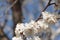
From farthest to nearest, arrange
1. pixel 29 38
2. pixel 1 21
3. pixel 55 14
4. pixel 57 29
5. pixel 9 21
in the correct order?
pixel 9 21, pixel 1 21, pixel 57 29, pixel 55 14, pixel 29 38

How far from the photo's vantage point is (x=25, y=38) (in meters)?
1.34

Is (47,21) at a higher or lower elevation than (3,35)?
lower

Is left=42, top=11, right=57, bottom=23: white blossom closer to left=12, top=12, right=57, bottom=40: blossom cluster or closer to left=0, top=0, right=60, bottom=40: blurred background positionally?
left=12, top=12, right=57, bottom=40: blossom cluster

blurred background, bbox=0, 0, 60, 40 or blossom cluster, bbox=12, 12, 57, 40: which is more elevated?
blurred background, bbox=0, 0, 60, 40

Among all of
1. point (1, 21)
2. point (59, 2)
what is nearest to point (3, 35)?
point (1, 21)

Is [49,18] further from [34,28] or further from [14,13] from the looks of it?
[14,13]

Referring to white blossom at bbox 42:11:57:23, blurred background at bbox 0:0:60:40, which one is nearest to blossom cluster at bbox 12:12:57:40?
white blossom at bbox 42:11:57:23

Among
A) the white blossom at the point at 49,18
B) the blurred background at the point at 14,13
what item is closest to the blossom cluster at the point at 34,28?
the white blossom at the point at 49,18

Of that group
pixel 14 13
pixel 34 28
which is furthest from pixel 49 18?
pixel 14 13

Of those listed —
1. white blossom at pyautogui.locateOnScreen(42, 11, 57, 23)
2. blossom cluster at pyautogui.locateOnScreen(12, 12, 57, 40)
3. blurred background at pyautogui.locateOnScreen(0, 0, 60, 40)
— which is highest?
blurred background at pyautogui.locateOnScreen(0, 0, 60, 40)

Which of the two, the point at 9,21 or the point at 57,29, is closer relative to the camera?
the point at 57,29

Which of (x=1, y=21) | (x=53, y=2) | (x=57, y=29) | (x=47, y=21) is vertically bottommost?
(x=47, y=21)

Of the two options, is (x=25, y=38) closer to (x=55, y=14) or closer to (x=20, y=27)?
(x=20, y=27)

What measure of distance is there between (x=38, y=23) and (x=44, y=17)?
0.17ft
